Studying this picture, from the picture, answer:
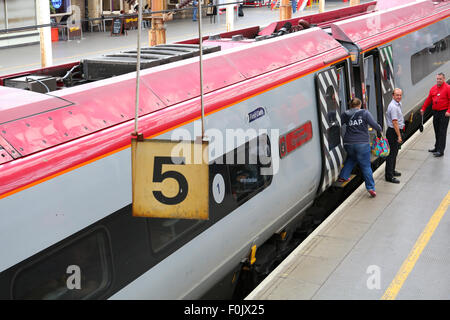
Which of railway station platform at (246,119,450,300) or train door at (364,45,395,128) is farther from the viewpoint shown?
train door at (364,45,395,128)

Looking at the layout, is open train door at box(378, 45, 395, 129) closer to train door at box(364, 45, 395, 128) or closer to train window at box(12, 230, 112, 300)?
train door at box(364, 45, 395, 128)

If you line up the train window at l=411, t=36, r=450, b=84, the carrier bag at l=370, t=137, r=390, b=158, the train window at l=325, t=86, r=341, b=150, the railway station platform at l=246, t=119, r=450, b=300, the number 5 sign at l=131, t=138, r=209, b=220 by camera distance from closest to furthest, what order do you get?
1. the number 5 sign at l=131, t=138, r=209, b=220
2. the railway station platform at l=246, t=119, r=450, b=300
3. the train window at l=325, t=86, r=341, b=150
4. the carrier bag at l=370, t=137, r=390, b=158
5. the train window at l=411, t=36, r=450, b=84

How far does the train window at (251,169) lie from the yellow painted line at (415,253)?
1.77 m

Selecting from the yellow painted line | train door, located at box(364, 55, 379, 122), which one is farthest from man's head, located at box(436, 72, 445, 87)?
the yellow painted line

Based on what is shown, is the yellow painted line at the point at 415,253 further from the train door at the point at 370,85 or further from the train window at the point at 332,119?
the train door at the point at 370,85

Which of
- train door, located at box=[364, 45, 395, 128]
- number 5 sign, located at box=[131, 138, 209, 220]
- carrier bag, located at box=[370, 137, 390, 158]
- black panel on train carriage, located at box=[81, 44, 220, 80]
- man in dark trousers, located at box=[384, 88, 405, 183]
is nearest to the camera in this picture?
number 5 sign, located at box=[131, 138, 209, 220]

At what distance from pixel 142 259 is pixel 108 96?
1400 millimetres

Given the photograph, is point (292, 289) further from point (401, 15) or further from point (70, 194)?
point (401, 15)

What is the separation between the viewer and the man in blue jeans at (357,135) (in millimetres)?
8812

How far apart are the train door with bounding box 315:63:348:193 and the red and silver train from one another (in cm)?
3

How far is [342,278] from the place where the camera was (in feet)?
21.8

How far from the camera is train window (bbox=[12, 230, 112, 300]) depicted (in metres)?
3.91

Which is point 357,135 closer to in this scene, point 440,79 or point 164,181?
point 440,79

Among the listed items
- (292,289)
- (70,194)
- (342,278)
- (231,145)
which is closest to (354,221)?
(342,278)
